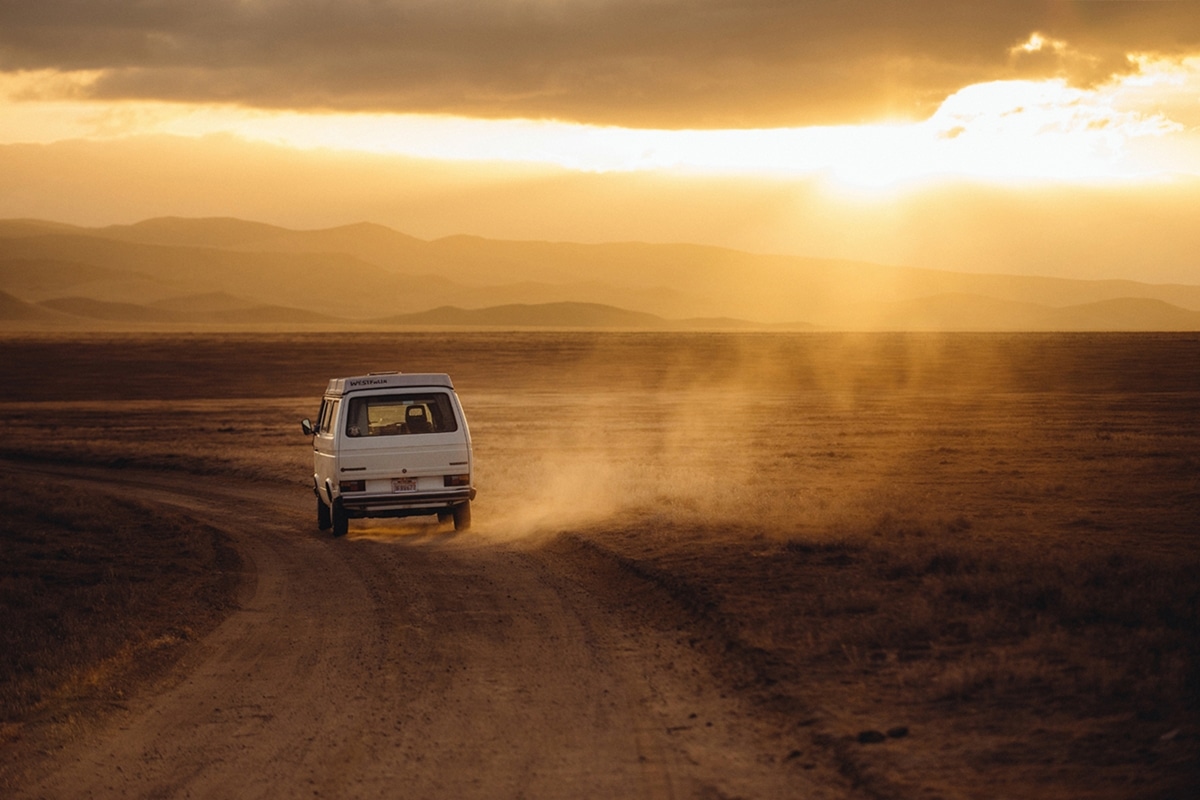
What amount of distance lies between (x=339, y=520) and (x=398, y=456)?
1.39 metres

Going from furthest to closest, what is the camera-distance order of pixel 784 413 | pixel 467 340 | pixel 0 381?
pixel 467 340 → pixel 0 381 → pixel 784 413

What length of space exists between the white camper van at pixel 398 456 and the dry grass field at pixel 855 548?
38.6 inches

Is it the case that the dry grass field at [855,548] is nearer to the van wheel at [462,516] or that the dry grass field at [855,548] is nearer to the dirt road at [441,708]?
the van wheel at [462,516]

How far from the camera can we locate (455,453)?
17.6 m

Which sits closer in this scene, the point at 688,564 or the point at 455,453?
the point at 688,564

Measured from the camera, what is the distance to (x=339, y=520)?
17750mm

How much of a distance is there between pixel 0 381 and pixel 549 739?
7252 cm

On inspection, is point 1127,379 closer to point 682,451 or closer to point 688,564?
point 682,451

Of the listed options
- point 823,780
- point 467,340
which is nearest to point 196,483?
point 823,780

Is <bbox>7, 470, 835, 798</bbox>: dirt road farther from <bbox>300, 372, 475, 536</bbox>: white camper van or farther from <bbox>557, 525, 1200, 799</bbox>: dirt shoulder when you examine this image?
<bbox>300, 372, 475, 536</bbox>: white camper van

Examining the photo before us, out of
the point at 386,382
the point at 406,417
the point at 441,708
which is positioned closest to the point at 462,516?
the point at 406,417

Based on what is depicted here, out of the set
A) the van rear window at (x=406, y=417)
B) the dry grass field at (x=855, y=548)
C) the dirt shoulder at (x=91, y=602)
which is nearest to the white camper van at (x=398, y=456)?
the van rear window at (x=406, y=417)

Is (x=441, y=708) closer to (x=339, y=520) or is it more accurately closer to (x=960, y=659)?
(x=960, y=659)

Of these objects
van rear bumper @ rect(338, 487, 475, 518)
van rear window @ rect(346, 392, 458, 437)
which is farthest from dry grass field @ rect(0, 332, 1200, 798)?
van rear window @ rect(346, 392, 458, 437)
